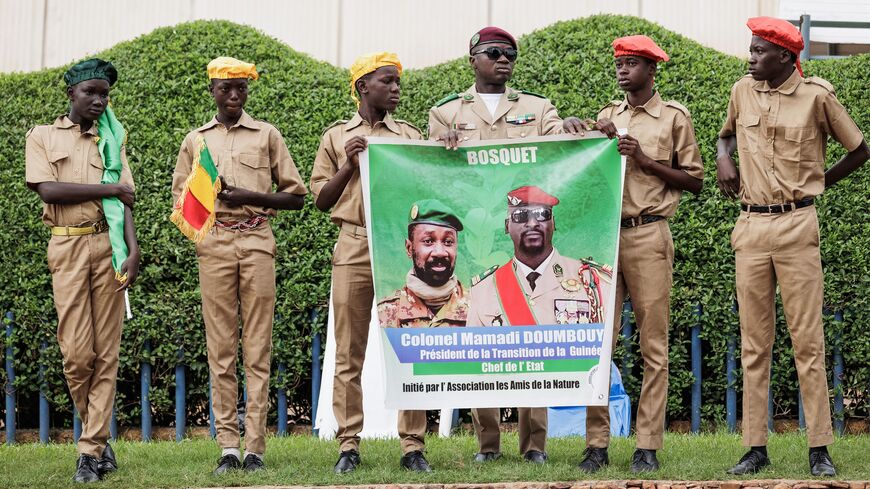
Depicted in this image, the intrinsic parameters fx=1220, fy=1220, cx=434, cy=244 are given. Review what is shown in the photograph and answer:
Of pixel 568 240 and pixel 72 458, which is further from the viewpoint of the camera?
pixel 72 458

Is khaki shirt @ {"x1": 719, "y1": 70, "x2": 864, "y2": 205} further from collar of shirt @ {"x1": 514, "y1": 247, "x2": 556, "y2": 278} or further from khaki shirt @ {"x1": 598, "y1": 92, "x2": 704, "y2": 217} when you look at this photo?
collar of shirt @ {"x1": 514, "y1": 247, "x2": 556, "y2": 278}

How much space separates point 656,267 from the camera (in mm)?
7070

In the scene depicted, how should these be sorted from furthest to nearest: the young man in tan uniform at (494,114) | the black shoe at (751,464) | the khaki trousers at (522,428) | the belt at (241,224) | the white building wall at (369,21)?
1. the white building wall at (369,21)
2. the khaki trousers at (522,428)
3. the young man in tan uniform at (494,114)
4. the belt at (241,224)
5. the black shoe at (751,464)

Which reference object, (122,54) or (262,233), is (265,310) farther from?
(122,54)

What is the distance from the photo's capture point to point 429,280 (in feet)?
23.6

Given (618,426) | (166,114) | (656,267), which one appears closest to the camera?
(656,267)

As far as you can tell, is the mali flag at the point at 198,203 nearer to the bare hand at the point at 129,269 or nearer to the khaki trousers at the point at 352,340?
the bare hand at the point at 129,269

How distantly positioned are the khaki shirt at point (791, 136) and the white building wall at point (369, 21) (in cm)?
438

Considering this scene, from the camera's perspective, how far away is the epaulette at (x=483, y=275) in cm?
718

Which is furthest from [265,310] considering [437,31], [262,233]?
[437,31]

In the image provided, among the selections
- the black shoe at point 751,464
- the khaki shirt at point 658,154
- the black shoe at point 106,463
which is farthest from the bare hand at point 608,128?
the black shoe at point 106,463

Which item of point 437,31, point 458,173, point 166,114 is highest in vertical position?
point 437,31

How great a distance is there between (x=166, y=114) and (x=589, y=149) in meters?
4.23

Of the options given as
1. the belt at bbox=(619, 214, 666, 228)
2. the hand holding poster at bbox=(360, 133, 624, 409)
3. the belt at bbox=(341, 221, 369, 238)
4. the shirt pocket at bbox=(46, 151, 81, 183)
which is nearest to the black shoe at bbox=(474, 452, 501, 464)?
the hand holding poster at bbox=(360, 133, 624, 409)
